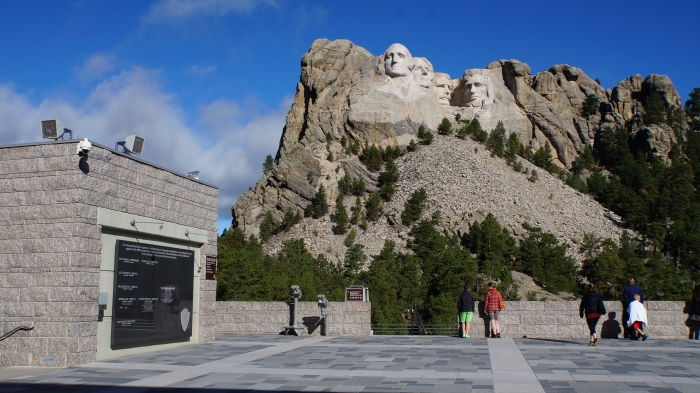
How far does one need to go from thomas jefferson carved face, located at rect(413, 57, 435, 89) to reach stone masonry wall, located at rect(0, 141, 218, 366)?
91.9m

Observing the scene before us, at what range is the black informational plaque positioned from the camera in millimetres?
13836

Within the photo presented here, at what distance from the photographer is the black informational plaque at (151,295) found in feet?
45.4

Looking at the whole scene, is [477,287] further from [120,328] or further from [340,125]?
[120,328]

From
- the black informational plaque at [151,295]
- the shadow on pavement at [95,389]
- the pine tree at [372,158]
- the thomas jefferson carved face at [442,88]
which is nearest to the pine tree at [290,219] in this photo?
the pine tree at [372,158]

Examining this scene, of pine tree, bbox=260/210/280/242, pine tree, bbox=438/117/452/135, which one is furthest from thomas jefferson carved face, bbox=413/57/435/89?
pine tree, bbox=260/210/280/242

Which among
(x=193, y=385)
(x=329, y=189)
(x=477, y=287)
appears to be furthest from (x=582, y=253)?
(x=193, y=385)

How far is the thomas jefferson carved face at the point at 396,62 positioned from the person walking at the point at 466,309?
8385 cm

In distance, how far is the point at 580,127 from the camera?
374 feet

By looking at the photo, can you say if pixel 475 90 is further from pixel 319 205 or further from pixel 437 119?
pixel 319 205

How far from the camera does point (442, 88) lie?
109500mm

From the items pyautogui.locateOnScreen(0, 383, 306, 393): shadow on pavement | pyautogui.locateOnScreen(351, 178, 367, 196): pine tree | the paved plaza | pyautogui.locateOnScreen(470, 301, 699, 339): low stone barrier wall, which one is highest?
pyautogui.locateOnScreen(351, 178, 367, 196): pine tree

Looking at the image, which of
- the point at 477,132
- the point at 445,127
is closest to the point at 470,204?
the point at 445,127

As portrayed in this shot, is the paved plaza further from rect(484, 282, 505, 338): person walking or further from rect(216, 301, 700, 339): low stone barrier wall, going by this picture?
rect(484, 282, 505, 338): person walking

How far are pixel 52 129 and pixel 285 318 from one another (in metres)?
9.66
